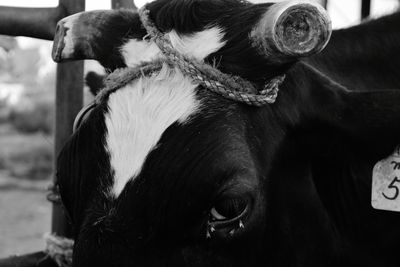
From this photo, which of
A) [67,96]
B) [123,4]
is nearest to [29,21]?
[67,96]

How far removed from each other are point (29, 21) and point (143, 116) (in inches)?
41.4

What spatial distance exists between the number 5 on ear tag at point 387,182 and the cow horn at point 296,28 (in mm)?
593

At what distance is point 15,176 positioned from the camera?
462 inches

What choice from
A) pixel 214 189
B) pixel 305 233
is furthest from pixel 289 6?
pixel 305 233

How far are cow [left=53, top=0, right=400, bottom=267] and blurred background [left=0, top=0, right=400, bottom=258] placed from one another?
1.11m

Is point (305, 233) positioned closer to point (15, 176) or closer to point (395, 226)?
point (395, 226)

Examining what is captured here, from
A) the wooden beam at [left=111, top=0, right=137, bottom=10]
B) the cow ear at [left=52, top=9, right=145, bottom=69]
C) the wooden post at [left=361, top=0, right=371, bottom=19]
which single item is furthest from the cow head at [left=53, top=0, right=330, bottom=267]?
the wooden post at [left=361, top=0, right=371, bottom=19]

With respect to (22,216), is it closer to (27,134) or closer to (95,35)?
(27,134)

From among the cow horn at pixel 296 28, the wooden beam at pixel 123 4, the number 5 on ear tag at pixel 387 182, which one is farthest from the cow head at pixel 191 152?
the wooden beam at pixel 123 4

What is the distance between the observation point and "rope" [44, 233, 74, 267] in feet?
9.88

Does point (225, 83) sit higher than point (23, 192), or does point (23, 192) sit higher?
point (225, 83)

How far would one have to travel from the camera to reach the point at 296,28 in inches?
78.9

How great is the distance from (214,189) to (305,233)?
456 millimetres

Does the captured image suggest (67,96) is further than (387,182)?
Yes
